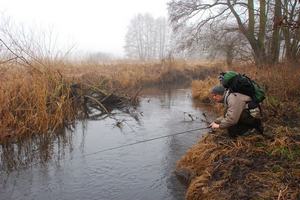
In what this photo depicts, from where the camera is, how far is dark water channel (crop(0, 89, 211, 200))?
5.66 metres

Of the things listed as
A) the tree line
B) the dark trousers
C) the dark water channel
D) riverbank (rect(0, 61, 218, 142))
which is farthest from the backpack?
the tree line

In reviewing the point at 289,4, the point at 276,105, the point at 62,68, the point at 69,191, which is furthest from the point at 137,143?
the point at 289,4

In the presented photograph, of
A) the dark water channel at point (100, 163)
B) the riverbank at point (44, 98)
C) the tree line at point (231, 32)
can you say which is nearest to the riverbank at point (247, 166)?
the dark water channel at point (100, 163)

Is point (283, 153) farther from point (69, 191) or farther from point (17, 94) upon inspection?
point (17, 94)

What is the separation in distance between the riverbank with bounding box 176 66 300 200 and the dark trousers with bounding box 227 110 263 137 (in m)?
0.14

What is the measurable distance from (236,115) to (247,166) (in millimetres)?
790

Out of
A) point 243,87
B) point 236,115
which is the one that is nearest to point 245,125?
point 236,115

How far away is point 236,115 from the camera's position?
548 cm

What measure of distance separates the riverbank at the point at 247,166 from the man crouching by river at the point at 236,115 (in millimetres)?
202

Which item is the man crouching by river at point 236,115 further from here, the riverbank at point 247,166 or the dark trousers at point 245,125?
the riverbank at point 247,166

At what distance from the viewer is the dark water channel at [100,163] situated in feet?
18.6

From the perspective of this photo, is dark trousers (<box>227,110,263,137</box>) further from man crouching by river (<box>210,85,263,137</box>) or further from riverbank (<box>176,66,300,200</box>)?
riverbank (<box>176,66,300,200</box>)

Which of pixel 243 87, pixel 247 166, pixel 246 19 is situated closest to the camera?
pixel 247 166

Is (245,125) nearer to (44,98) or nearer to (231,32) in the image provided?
(44,98)
